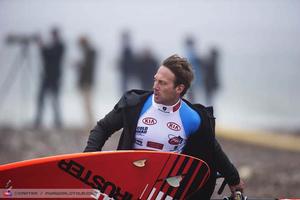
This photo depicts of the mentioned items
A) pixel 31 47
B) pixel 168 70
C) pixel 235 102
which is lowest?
pixel 235 102

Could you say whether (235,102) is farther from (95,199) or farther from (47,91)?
(95,199)

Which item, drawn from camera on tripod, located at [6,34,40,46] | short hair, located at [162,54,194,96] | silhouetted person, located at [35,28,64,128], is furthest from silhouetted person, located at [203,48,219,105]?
short hair, located at [162,54,194,96]

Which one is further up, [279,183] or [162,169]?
[162,169]

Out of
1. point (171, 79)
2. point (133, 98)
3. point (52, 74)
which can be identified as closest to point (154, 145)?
point (133, 98)

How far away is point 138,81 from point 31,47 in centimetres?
230

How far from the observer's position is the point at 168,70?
594 centimetres

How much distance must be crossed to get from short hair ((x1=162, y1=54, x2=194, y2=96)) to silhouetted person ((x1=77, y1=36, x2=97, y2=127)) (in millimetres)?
9883

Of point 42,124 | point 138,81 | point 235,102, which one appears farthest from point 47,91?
point 235,102

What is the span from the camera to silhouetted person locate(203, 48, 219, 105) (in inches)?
671

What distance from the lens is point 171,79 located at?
593cm

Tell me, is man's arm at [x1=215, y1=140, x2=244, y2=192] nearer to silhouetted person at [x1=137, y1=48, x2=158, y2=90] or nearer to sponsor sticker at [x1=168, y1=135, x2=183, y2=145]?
sponsor sticker at [x1=168, y1=135, x2=183, y2=145]

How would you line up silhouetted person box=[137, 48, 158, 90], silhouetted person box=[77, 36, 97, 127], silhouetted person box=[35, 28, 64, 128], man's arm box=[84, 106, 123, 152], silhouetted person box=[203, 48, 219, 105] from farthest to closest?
silhouetted person box=[203, 48, 219, 105] → silhouetted person box=[137, 48, 158, 90] → silhouetted person box=[77, 36, 97, 127] → silhouetted person box=[35, 28, 64, 128] → man's arm box=[84, 106, 123, 152]

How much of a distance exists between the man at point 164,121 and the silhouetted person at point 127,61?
10.8 metres

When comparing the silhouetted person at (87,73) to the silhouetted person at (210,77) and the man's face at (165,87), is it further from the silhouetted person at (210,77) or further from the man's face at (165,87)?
the man's face at (165,87)
